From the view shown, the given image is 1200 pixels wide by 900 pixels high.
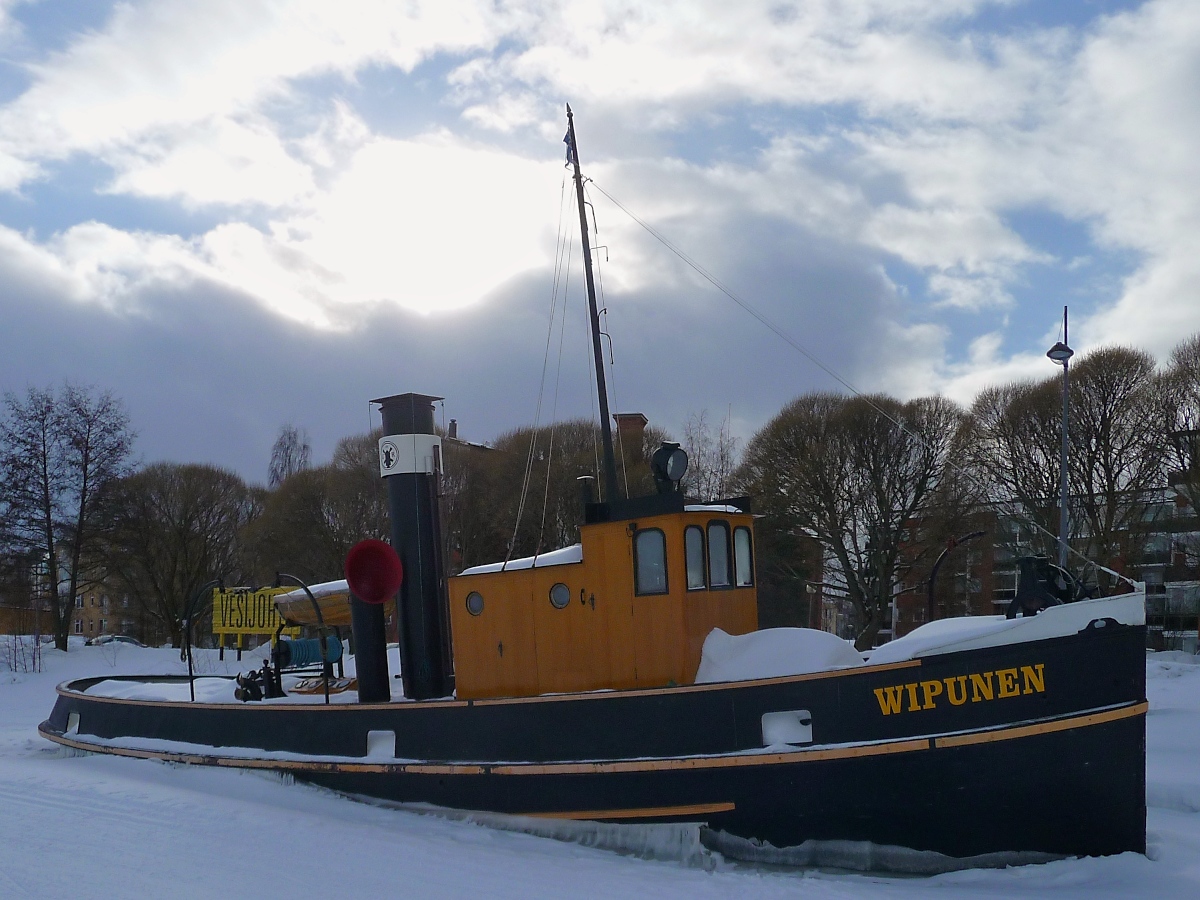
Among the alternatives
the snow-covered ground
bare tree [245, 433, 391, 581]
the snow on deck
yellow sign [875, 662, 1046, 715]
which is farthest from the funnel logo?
bare tree [245, 433, 391, 581]

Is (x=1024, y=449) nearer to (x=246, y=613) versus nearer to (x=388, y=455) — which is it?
(x=246, y=613)

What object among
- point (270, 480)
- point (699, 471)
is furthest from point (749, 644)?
point (270, 480)

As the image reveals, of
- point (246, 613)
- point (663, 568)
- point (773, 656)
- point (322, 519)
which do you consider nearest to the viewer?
point (773, 656)

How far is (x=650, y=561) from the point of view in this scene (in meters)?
8.65

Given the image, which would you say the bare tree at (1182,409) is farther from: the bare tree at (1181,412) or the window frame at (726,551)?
the window frame at (726,551)

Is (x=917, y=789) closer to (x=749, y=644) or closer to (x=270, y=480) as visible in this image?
(x=749, y=644)

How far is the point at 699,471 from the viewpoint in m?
27.9

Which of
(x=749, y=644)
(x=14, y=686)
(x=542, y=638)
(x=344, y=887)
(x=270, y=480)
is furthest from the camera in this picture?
(x=270, y=480)

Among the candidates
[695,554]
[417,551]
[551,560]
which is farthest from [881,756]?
[417,551]

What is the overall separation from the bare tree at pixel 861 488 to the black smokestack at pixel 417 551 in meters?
19.5

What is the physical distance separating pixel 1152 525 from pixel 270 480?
37.9m

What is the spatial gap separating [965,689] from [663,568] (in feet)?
8.82

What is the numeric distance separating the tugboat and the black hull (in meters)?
0.02

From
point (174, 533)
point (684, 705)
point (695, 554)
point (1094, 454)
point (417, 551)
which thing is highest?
point (1094, 454)
